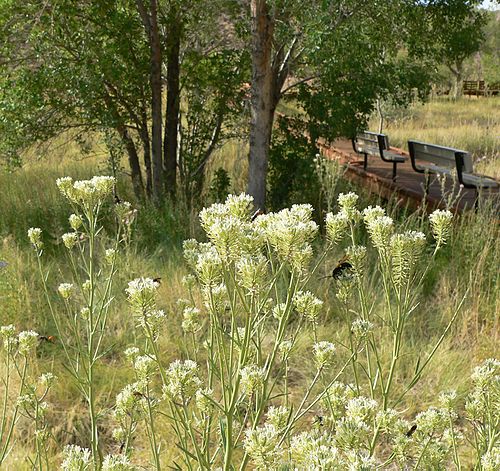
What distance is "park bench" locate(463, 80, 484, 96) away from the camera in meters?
40.3

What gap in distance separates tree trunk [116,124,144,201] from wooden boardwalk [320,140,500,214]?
8.44 ft

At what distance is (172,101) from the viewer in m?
8.65

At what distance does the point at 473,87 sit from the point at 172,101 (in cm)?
4305

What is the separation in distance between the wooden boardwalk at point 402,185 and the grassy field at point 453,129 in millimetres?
1685

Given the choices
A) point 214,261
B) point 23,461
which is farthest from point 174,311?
point 214,261

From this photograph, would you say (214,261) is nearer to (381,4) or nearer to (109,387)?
(109,387)

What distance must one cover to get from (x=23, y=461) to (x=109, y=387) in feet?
3.36

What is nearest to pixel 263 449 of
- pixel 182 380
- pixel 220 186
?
pixel 182 380

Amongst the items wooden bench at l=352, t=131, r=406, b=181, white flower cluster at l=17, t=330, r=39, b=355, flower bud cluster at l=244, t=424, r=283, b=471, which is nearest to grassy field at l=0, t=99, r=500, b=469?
white flower cluster at l=17, t=330, r=39, b=355

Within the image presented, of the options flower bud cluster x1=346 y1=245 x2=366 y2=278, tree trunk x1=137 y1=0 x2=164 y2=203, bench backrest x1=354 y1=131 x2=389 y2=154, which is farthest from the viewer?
bench backrest x1=354 y1=131 x2=389 y2=154

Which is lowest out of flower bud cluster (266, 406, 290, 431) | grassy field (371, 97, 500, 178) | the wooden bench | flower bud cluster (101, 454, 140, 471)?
grassy field (371, 97, 500, 178)

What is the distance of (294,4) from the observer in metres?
6.85

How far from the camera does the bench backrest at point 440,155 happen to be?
8.23 m

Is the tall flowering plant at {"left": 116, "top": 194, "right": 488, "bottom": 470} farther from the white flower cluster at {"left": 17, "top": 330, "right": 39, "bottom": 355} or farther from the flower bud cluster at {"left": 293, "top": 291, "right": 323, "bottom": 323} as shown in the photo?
the white flower cluster at {"left": 17, "top": 330, "right": 39, "bottom": 355}
